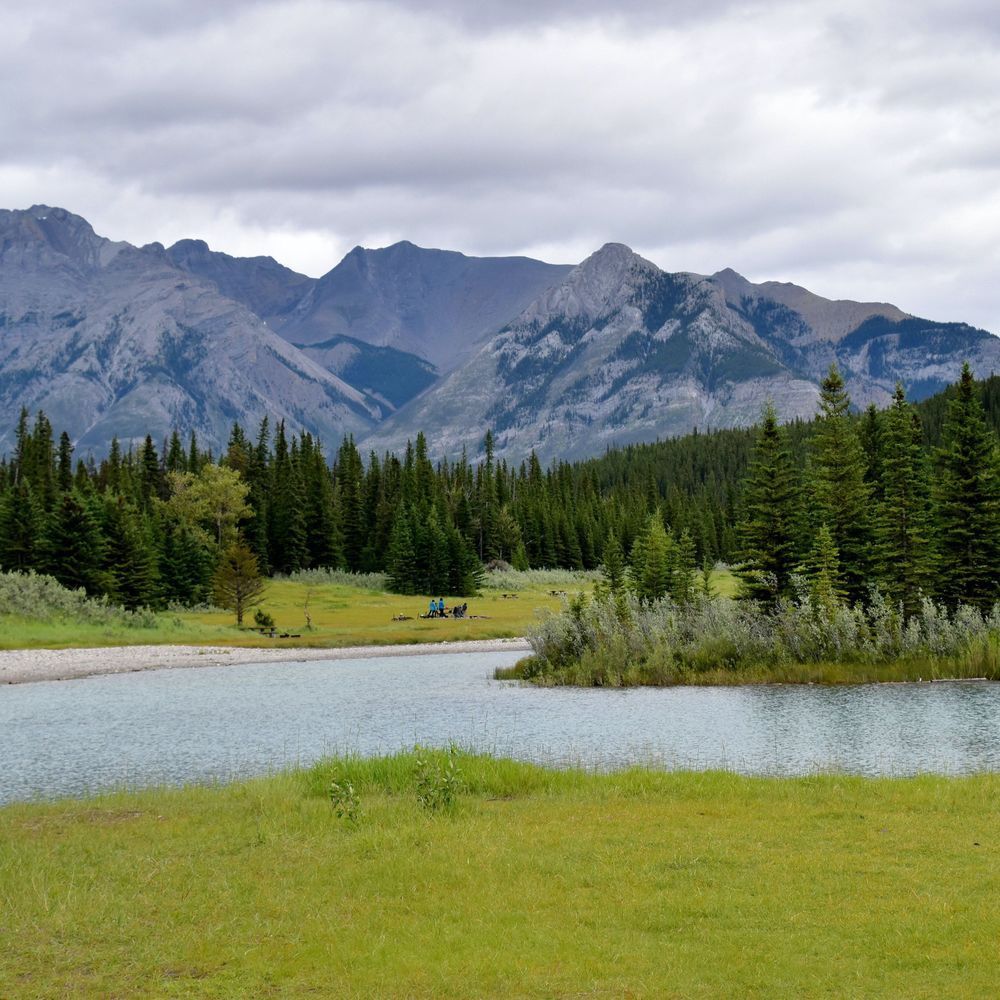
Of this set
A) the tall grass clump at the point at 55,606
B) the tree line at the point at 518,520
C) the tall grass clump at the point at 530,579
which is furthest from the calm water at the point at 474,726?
the tall grass clump at the point at 530,579

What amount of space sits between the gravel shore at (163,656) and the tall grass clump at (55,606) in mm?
7528

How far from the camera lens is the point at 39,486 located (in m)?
114

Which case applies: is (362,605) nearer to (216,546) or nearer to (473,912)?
(216,546)

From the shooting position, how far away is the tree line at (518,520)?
5178 cm

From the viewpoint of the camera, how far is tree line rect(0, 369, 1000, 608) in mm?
51781

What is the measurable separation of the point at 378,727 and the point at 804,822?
1942 cm

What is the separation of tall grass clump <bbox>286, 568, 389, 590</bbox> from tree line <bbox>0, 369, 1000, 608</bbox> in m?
2.84

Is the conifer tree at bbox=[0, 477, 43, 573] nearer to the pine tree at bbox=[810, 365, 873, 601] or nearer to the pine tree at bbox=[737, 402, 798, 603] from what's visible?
the pine tree at bbox=[737, 402, 798, 603]

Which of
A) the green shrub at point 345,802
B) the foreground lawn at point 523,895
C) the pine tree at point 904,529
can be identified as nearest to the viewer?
the foreground lawn at point 523,895

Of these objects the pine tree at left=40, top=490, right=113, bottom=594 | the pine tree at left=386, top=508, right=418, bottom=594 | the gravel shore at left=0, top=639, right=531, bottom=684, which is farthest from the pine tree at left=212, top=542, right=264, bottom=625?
the pine tree at left=386, top=508, right=418, bottom=594

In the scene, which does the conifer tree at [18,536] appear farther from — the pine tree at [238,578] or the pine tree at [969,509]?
the pine tree at [969,509]

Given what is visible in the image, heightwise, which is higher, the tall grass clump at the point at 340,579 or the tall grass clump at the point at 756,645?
the tall grass clump at the point at 340,579

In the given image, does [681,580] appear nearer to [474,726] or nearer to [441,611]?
[441,611]

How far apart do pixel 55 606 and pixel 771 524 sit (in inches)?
1825
